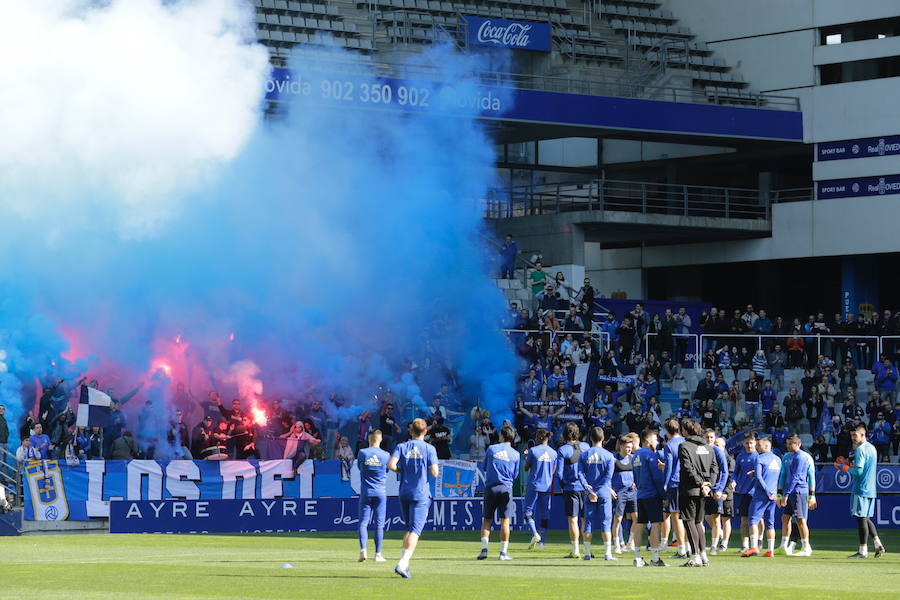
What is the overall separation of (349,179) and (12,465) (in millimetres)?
12151

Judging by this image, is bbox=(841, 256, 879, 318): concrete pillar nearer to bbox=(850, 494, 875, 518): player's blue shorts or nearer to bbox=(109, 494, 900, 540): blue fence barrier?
bbox=(109, 494, 900, 540): blue fence barrier

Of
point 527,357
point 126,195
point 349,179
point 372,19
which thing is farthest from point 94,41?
point 372,19

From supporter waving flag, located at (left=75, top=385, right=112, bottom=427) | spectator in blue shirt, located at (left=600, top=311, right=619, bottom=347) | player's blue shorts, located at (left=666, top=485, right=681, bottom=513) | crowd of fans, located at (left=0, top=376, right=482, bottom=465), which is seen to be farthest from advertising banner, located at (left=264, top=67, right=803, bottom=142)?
player's blue shorts, located at (left=666, top=485, right=681, bottom=513)

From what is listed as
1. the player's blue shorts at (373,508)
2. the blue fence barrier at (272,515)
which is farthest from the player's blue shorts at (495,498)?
the blue fence barrier at (272,515)

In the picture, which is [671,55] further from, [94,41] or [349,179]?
[94,41]

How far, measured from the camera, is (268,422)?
30.5m

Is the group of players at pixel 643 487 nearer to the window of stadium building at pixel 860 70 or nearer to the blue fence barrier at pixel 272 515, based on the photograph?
the blue fence barrier at pixel 272 515

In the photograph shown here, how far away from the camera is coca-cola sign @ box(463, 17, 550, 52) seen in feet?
152

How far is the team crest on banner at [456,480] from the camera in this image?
29.5 m

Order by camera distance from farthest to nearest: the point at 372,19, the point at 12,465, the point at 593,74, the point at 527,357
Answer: the point at 593,74, the point at 372,19, the point at 527,357, the point at 12,465

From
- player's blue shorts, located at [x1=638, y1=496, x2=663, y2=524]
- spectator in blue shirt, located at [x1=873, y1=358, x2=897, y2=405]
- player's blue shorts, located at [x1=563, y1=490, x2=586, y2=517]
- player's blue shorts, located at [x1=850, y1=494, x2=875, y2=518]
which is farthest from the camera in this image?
spectator in blue shirt, located at [x1=873, y1=358, x2=897, y2=405]

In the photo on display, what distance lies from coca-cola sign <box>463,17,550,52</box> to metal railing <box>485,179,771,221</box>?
14.1 feet

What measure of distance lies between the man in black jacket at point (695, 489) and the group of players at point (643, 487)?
0.01 metres

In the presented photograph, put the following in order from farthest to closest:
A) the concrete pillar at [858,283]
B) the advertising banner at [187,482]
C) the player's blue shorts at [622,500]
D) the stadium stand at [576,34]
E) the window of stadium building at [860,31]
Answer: the concrete pillar at [858,283] < the window of stadium building at [860,31] < the stadium stand at [576,34] < the advertising banner at [187,482] < the player's blue shorts at [622,500]
